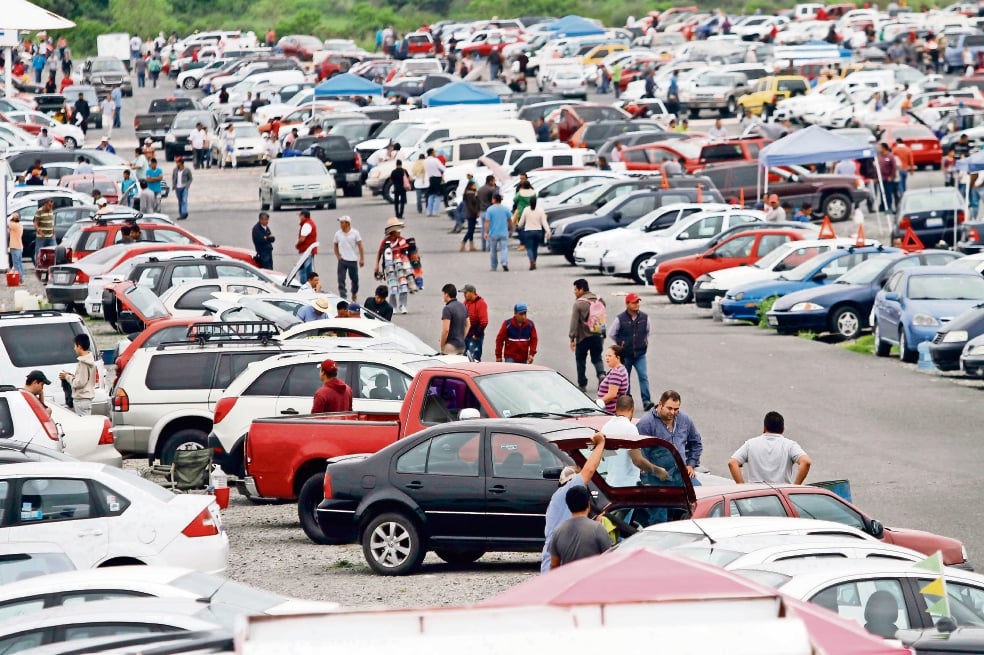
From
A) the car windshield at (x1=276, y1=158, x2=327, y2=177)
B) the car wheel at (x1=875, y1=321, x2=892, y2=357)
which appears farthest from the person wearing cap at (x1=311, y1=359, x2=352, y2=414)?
the car windshield at (x1=276, y1=158, x2=327, y2=177)

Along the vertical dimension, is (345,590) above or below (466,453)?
below

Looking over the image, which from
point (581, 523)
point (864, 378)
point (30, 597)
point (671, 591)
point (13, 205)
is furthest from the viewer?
point (13, 205)

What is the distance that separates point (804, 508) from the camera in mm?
12727

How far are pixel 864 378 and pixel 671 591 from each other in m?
19.9

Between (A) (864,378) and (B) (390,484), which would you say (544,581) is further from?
(A) (864,378)

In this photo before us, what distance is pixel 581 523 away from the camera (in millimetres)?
10930

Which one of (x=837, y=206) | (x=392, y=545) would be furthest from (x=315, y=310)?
(x=837, y=206)

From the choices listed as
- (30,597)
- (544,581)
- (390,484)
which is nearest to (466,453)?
(390,484)

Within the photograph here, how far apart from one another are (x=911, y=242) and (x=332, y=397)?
752 inches

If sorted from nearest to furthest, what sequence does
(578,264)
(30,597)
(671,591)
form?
(671,591) < (30,597) < (578,264)

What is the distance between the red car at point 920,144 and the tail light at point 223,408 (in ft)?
113

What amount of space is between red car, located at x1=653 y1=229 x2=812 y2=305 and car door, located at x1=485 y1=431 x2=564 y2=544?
1882 cm

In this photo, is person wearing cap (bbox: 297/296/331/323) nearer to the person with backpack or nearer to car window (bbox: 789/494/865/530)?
the person with backpack

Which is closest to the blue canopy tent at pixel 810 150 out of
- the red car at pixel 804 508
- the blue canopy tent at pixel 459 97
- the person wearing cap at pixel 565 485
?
the blue canopy tent at pixel 459 97
